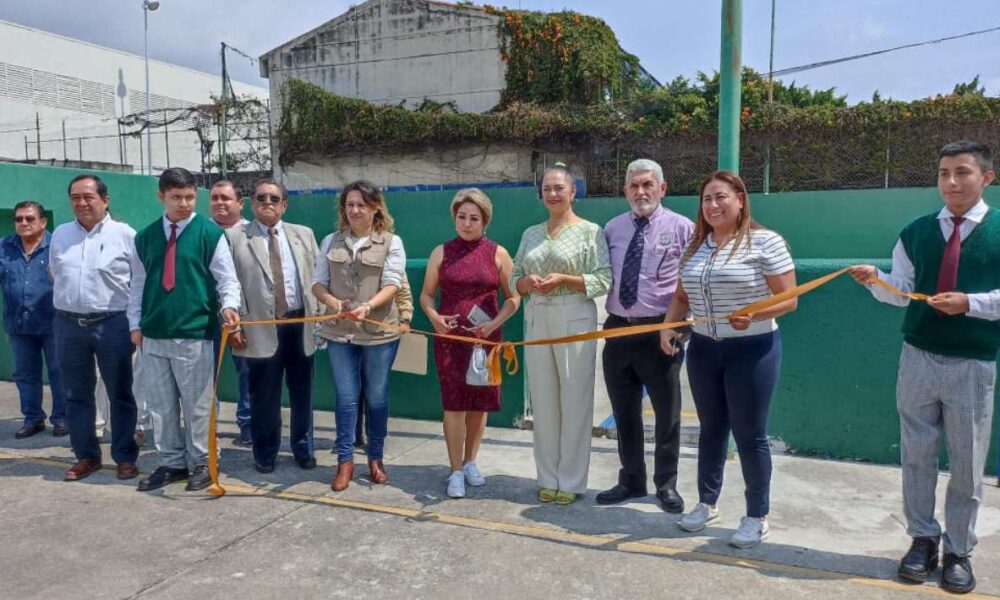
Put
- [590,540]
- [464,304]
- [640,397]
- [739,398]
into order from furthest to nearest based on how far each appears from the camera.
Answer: [464,304] → [640,397] → [590,540] → [739,398]

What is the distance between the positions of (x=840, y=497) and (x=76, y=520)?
425 cm

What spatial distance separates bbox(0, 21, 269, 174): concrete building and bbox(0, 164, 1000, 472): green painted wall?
62.0ft

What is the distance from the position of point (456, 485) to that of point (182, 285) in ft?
6.57

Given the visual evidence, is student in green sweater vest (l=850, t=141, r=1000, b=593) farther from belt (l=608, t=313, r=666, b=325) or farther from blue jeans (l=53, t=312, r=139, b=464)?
blue jeans (l=53, t=312, r=139, b=464)

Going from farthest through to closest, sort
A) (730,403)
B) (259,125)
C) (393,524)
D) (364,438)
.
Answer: (259,125), (364,438), (393,524), (730,403)

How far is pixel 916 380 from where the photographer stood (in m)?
3.35

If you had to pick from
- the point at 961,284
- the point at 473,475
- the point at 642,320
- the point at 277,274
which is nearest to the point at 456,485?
the point at 473,475

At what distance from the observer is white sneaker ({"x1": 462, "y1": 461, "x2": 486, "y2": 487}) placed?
4.70 m

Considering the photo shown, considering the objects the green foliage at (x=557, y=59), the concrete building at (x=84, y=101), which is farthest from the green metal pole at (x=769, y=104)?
the concrete building at (x=84, y=101)

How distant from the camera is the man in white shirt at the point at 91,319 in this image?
4.85m

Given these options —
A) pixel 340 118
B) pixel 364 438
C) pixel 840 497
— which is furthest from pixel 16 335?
pixel 340 118

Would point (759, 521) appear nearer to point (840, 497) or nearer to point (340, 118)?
point (840, 497)

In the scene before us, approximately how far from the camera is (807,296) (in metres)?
5.05

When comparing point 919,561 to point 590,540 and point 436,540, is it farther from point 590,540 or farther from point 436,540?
point 436,540
